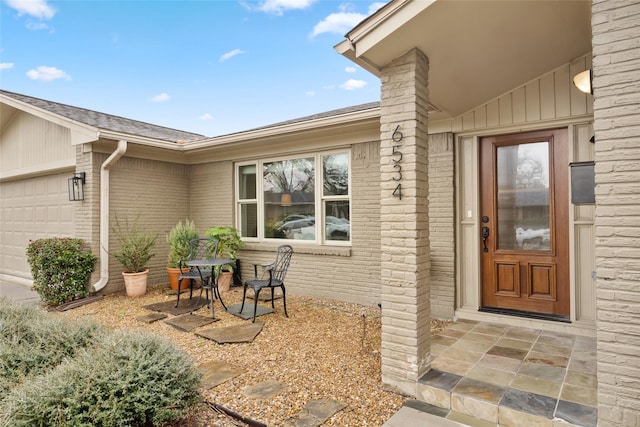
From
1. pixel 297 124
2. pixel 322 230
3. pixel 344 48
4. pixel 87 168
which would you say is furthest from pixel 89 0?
pixel 344 48

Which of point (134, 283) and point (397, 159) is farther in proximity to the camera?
point (134, 283)

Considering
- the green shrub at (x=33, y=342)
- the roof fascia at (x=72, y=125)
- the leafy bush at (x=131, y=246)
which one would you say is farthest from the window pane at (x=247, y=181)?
the green shrub at (x=33, y=342)

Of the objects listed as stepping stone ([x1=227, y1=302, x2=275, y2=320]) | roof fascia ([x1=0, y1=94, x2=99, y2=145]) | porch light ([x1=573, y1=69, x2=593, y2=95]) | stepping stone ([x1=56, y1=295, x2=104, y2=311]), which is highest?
roof fascia ([x1=0, y1=94, x2=99, y2=145])

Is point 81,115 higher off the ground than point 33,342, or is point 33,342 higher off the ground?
point 81,115

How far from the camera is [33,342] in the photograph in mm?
2883

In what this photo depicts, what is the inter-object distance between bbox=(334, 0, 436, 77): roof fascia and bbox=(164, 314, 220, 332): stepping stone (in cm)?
343

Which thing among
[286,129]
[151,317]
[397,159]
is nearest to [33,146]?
[151,317]

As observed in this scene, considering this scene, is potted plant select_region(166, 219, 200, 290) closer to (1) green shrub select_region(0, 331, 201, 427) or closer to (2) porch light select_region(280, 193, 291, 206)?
(2) porch light select_region(280, 193, 291, 206)

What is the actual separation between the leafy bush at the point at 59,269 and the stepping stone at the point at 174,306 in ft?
4.46

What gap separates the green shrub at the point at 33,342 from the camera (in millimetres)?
2506

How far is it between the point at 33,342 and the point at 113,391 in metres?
1.56

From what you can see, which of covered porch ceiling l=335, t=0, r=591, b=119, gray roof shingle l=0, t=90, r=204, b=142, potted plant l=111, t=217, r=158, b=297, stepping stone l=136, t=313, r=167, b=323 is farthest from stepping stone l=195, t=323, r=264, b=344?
gray roof shingle l=0, t=90, r=204, b=142

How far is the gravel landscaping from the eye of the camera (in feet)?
7.70

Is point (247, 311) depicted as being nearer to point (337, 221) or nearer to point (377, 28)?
point (337, 221)
